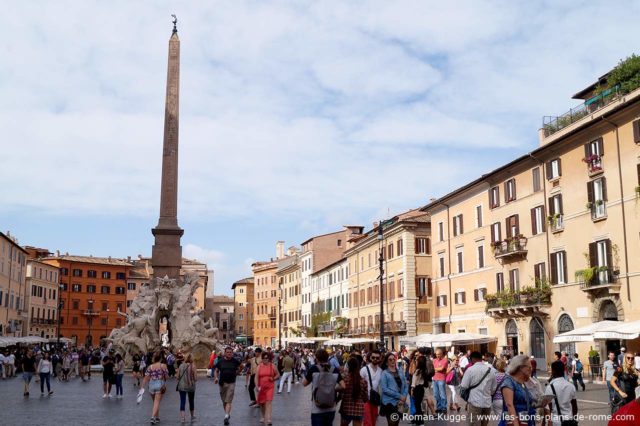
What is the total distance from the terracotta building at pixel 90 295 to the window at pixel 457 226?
200 ft

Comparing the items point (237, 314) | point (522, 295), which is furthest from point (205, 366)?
point (237, 314)

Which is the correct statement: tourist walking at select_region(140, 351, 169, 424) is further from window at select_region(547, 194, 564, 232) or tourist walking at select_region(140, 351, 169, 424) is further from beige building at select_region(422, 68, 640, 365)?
window at select_region(547, 194, 564, 232)

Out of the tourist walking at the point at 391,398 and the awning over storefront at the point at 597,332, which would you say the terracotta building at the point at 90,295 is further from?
the tourist walking at the point at 391,398

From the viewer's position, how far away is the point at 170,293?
36.0m

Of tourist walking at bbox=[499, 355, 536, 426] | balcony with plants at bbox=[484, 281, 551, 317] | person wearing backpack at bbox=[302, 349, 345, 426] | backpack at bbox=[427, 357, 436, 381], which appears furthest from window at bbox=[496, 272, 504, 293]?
tourist walking at bbox=[499, 355, 536, 426]

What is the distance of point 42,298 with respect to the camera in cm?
8631

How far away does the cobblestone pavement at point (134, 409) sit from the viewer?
15.6m

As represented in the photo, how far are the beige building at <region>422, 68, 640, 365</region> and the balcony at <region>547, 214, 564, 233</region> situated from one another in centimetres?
6

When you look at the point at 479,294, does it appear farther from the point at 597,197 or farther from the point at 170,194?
the point at 170,194

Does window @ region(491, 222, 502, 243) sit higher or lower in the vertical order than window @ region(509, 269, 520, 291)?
higher

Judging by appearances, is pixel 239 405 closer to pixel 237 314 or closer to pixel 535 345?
pixel 535 345

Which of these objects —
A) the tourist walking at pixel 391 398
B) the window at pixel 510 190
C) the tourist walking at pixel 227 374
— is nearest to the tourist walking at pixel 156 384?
the tourist walking at pixel 227 374

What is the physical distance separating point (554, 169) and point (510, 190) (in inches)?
170

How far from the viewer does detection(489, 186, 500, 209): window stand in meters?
41.1
